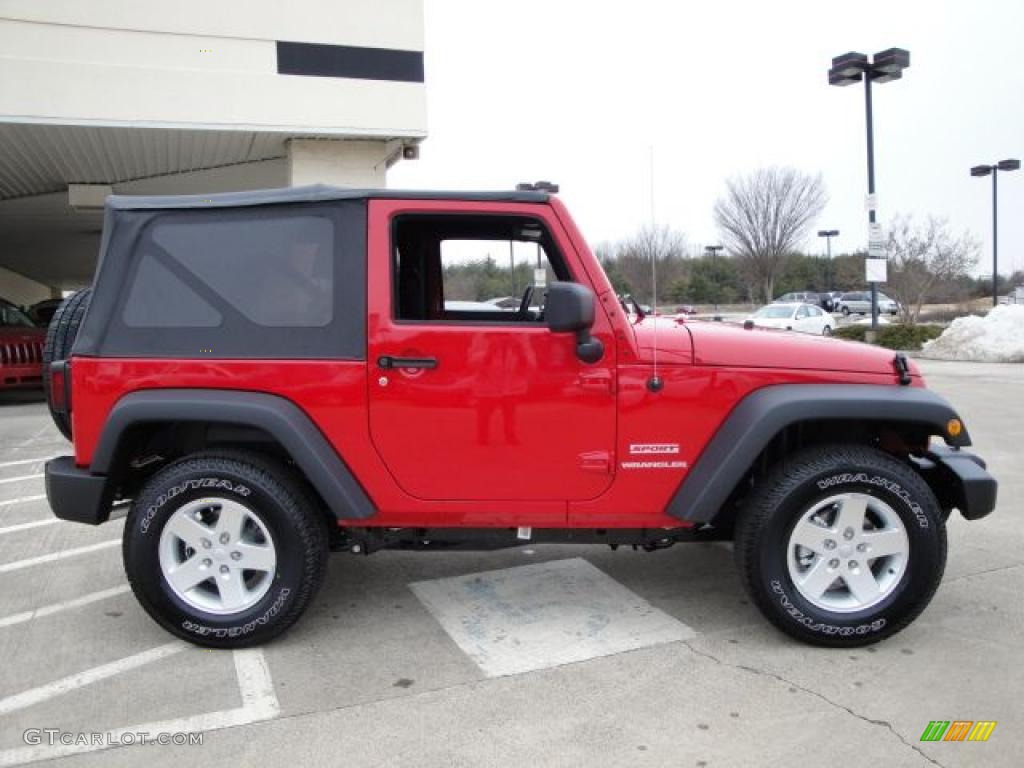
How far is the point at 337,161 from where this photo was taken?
1334 centimetres

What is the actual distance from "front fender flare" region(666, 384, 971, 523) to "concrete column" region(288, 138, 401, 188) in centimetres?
1082

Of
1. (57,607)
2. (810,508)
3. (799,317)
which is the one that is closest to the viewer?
(810,508)

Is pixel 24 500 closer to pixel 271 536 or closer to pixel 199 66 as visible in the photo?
pixel 271 536

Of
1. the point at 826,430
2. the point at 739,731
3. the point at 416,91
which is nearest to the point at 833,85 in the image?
the point at 416,91

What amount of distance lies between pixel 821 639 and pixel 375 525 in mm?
2004

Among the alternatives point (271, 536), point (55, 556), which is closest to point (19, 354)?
point (55, 556)

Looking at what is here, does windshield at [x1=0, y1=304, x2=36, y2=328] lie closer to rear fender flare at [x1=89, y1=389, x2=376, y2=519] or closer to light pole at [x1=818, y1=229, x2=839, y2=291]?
rear fender flare at [x1=89, y1=389, x2=376, y2=519]

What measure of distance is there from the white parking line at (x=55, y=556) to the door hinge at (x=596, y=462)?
10.8 ft

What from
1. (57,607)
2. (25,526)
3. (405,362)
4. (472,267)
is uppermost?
(472,267)

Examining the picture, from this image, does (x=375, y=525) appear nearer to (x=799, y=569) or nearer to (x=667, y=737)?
(x=667, y=737)

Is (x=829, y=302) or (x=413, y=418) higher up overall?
(x=829, y=302)

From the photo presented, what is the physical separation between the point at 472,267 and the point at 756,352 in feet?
5.38

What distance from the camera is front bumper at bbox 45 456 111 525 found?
11.7ft

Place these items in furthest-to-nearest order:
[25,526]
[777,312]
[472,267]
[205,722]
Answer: [777,312] → [25,526] → [472,267] → [205,722]
